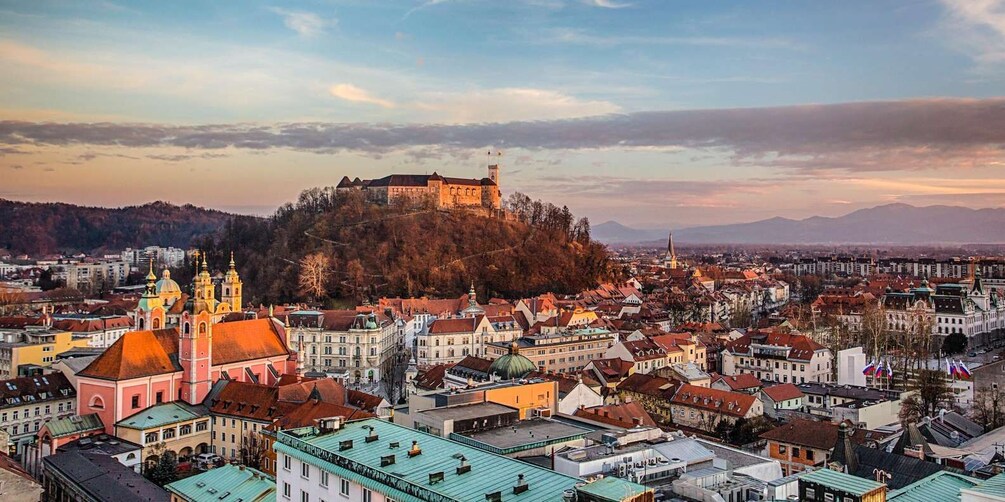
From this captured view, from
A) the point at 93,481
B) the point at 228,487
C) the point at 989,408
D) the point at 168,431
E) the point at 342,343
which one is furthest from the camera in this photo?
the point at 342,343

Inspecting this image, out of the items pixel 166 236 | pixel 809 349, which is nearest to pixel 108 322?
pixel 809 349

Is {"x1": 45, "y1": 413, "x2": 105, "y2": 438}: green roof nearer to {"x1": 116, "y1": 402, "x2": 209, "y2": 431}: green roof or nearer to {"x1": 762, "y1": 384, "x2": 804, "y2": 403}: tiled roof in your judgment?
{"x1": 116, "y1": 402, "x2": 209, "y2": 431}: green roof

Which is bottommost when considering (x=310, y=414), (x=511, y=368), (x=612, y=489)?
(x=310, y=414)

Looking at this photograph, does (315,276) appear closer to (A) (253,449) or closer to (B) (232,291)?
(B) (232,291)

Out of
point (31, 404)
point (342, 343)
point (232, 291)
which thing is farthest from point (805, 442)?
point (232, 291)

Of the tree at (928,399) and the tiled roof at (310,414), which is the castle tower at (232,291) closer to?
the tiled roof at (310,414)

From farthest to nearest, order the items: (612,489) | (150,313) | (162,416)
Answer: (150,313), (162,416), (612,489)
